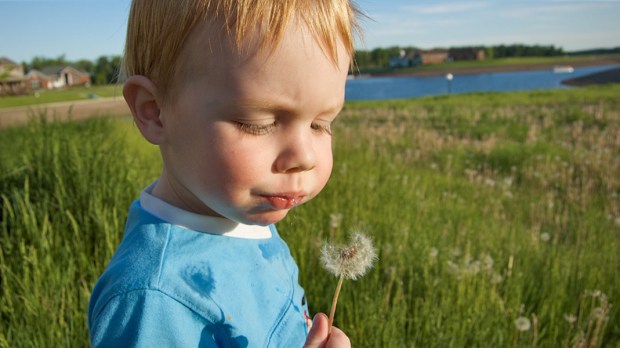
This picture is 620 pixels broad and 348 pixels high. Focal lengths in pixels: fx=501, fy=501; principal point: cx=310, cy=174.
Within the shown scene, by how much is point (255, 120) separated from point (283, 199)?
20 cm

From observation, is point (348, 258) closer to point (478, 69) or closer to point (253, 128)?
point (253, 128)

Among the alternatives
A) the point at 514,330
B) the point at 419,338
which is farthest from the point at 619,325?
the point at 419,338

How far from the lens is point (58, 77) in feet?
329

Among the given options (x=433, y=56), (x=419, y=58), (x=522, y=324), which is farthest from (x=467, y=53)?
(x=522, y=324)

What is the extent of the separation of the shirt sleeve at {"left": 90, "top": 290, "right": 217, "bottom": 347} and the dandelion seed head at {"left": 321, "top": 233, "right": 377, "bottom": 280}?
0.34 m

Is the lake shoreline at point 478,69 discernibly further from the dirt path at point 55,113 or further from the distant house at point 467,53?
the dirt path at point 55,113

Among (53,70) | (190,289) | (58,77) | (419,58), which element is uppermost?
(419,58)

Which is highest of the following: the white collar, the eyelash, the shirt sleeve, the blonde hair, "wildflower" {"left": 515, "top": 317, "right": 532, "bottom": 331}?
the blonde hair

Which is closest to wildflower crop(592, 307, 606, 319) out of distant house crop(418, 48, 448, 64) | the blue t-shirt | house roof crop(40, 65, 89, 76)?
the blue t-shirt

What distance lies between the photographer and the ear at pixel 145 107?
123 cm

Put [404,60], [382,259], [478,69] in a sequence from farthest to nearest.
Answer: [404,60] → [478,69] → [382,259]

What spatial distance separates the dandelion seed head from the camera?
109cm

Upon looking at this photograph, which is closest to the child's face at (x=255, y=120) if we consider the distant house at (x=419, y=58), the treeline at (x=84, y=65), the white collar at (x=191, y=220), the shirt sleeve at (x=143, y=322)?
the white collar at (x=191, y=220)

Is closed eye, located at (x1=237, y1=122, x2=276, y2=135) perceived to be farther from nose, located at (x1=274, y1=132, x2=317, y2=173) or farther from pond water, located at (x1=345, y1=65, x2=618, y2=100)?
pond water, located at (x1=345, y1=65, x2=618, y2=100)
